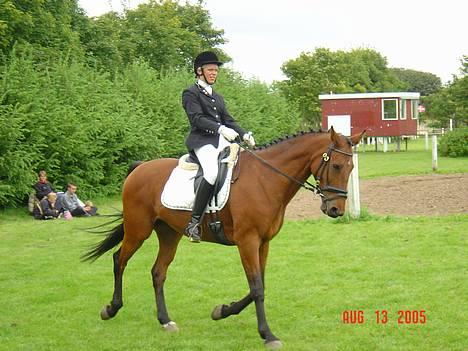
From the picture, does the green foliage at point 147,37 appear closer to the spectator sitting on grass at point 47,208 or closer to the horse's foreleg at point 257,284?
the spectator sitting on grass at point 47,208

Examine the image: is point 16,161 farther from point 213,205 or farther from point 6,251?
point 213,205

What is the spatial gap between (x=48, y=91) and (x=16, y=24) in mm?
6304

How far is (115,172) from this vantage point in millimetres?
22797

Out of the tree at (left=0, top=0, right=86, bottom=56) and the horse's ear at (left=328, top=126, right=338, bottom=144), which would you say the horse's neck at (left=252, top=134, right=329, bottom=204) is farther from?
the tree at (left=0, top=0, right=86, bottom=56)

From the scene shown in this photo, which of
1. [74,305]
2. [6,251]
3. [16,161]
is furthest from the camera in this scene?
[16,161]

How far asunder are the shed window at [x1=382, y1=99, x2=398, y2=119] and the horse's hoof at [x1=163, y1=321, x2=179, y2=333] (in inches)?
1574

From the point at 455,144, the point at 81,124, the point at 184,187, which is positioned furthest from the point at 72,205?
the point at 455,144

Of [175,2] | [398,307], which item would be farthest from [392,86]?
[398,307]

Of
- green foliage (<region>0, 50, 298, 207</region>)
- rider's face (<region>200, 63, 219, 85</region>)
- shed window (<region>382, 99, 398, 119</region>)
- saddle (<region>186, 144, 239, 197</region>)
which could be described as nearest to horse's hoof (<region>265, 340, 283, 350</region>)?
saddle (<region>186, 144, 239, 197</region>)

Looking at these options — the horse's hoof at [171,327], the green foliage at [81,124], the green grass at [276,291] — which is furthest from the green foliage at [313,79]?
the horse's hoof at [171,327]

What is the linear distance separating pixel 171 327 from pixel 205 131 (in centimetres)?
231

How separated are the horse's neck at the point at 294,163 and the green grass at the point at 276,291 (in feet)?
5.24

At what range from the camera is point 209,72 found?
25.5ft

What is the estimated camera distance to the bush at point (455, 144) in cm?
3606
